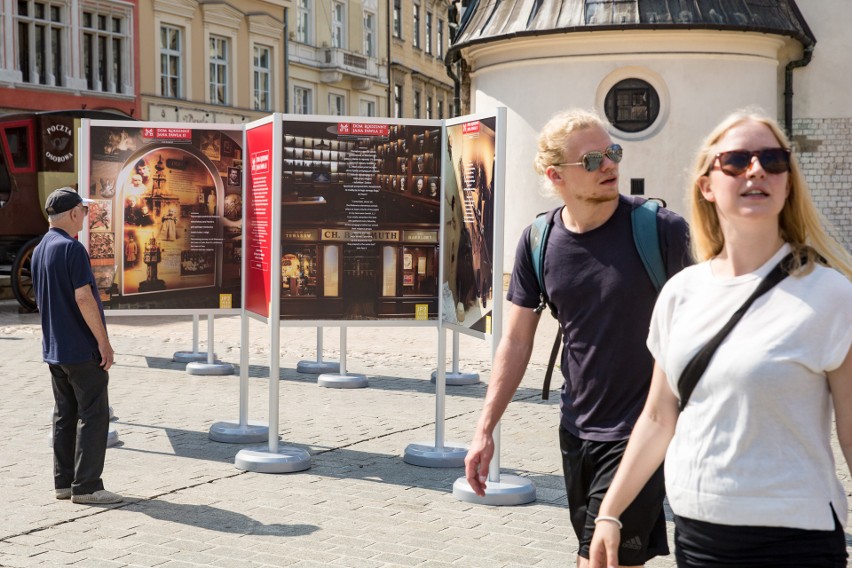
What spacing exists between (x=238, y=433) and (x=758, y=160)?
21.4ft

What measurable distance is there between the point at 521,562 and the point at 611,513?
2.80 metres

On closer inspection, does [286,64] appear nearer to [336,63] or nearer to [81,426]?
[336,63]

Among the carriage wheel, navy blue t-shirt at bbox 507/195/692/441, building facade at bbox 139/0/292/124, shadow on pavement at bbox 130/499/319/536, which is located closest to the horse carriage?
the carriage wheel

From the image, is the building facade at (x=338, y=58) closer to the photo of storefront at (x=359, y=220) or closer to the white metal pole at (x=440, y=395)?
the photo of storefront at (x=359, y=220)

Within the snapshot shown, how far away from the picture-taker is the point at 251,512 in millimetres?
6523

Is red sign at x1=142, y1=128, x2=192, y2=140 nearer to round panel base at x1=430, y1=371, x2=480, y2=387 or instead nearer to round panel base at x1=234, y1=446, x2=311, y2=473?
round panel base at x1=234, y1=446, x2=311, y2=473

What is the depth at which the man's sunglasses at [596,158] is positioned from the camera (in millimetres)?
3670

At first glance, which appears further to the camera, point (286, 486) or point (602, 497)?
point (286, 486)

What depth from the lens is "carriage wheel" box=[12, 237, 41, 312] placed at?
19.1 meters

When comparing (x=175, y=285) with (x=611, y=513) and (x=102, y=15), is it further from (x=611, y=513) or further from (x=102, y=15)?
(x=102, y=15)

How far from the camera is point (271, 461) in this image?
759 centimetres

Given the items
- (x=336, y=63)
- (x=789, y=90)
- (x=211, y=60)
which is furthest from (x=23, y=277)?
(x=336, y=63)

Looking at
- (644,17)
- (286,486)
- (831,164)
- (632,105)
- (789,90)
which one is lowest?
(286,486)

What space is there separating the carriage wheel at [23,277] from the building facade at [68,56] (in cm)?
1168
